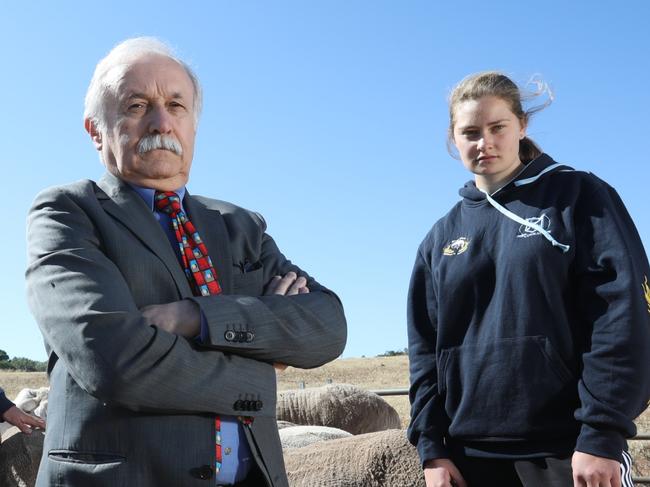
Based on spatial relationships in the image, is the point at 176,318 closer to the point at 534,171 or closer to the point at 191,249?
the point at 191,249

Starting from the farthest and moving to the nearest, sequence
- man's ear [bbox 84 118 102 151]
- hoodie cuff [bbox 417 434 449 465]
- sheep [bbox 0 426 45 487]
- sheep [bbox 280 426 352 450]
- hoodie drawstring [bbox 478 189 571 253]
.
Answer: sheep [bbox 0 426 45 487] < sheep [bbox 280 426 352 450] < hoodie cuff [bbox 417 434 449 465] < hoodie drawstring [bbox 478 189 571 253] < man's ear [bbox 84 118 102 151]

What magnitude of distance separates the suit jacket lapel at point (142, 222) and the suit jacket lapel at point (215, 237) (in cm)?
15

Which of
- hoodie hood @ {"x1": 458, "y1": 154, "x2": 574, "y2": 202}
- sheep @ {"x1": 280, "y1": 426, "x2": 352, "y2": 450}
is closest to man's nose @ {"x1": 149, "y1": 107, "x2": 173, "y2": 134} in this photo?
hoodie hood @ {"x1": 458, "y1": 154, "x2": 574, "y2": 202}

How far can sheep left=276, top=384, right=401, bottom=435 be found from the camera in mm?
9164

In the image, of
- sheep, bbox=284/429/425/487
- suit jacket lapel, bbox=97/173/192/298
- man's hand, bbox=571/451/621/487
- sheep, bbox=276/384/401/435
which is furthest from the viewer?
sheep, bbox=276/384/401/435

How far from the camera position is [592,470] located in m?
2.69

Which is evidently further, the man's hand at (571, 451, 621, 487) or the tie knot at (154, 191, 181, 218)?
the man's hand at (571, 451, 621, 487)

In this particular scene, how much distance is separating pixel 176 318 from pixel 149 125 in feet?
1.93

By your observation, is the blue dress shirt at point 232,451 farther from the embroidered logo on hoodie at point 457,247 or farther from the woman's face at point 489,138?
the woman's face at point 489,138

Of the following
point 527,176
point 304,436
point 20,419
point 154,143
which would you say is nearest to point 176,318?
point 154,143

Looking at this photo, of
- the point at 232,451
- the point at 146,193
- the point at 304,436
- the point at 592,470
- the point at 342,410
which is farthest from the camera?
the point at 342,410

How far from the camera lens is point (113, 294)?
214cm

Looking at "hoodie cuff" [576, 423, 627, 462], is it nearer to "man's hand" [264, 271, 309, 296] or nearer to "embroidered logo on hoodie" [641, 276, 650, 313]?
"embroidered logo on hoodie" [641, 276, 650, 313]

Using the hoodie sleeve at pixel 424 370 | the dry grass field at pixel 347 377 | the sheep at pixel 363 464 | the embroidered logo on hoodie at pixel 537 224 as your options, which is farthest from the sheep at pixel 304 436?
the dry grass field at pixel 347 377
